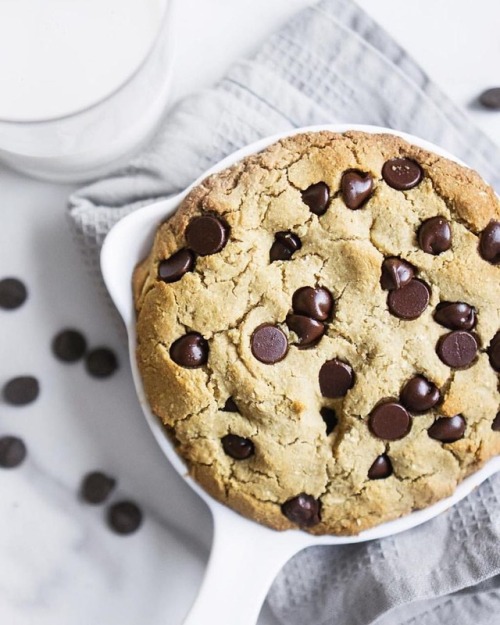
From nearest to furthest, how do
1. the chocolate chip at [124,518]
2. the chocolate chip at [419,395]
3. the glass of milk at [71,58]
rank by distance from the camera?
the chocolate chip at [419,395], the glass of milk at [71,58], the chocolate chip at [124,518]

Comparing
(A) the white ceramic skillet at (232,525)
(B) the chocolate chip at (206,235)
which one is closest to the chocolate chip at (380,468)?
(A) the white ceramic skillet at (232,525)

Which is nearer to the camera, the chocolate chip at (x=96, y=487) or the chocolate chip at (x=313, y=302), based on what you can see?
the chocolate chip at (x=313, y=302)

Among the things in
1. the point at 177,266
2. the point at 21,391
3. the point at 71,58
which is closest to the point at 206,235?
the point at 177,266

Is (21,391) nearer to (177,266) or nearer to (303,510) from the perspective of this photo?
(177,266)

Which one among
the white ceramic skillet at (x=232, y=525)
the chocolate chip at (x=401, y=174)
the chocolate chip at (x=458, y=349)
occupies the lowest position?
the white ceramic skillet at (x=232, y=525)

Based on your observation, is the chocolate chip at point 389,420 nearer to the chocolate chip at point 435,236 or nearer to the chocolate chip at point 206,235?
the chocolate chip at point 435,236

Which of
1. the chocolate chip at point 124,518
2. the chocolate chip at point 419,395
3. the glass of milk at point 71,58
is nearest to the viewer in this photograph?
the chocolate chip at point 419,395

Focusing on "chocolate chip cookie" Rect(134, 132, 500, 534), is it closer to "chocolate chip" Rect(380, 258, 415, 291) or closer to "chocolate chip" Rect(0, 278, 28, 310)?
"chocolate chip" Rect(380, 258, 415, 291)

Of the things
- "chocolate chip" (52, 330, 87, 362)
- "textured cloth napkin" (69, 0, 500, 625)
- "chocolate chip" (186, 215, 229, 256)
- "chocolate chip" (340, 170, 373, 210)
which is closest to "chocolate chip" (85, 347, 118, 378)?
"chocolate chip" (52, 330, 87, 362)
